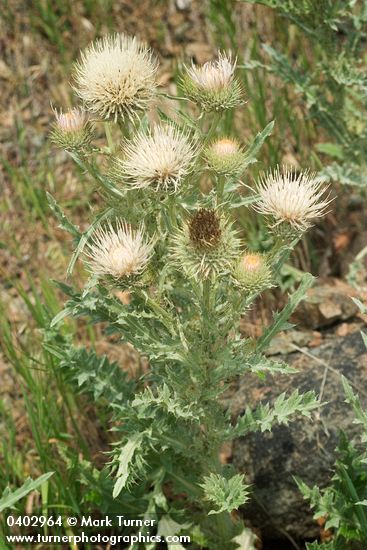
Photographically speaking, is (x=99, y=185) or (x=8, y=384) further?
(x=8, y=384)

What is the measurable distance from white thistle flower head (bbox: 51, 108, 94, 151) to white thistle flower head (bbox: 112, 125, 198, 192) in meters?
0.24

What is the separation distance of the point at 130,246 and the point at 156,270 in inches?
12.3

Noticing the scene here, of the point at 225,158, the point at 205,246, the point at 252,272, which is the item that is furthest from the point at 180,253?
the point at 225,158

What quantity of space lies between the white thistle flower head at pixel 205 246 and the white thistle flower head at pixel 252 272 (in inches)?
1.6

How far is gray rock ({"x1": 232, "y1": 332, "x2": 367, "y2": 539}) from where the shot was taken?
3.88 metres

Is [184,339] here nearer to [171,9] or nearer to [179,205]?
[179,205]

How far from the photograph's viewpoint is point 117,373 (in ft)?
12.5

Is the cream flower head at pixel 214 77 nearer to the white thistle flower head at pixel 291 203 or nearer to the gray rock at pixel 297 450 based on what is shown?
the white thistle flower head at pixel 291 203

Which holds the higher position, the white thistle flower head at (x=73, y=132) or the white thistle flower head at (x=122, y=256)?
the white thistle flower head at (x=73, y=132)

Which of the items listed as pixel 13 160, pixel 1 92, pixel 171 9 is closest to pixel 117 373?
pixel 13 160

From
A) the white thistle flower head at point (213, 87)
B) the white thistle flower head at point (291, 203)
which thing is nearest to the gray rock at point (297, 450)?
the white thistle flower head at point (291, 203)

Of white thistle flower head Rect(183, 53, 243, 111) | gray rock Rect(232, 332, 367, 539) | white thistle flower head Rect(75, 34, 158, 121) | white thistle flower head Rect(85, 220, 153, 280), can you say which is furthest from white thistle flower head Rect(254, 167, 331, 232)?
gray rock Rect(232, 332, 367, 539)

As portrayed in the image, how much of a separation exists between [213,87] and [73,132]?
59cm

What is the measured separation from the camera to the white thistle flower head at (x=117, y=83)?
3.01 metres
